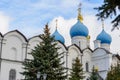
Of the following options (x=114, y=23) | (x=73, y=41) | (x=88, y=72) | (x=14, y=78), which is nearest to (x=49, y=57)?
(x=114, y=23)

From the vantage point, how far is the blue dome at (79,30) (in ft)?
148

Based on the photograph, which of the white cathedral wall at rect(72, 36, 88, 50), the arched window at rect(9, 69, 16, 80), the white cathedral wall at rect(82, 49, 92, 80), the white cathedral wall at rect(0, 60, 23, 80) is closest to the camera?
the white cathedral wall at rect(0, 60, 23, 80)

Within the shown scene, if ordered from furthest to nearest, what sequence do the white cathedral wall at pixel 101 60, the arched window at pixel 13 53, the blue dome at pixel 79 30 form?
the blue dome at pixel 79 30
the white cathedral wall at pixel 101 60
the arched window at pixel 13 53

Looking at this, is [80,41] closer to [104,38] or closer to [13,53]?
[104,38]

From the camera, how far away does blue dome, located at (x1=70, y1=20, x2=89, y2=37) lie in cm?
4503

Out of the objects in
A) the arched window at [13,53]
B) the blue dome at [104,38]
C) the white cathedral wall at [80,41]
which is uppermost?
the blue dome at [104,38]

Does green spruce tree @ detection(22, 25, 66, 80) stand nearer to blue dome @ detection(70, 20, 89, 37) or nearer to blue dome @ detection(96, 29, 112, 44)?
blue dome @ detection(70, 20, 89, 37)

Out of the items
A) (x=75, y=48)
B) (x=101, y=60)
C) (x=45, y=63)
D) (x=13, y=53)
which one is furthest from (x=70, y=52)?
(x=45, y=63)

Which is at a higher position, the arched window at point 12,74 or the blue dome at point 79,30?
the blue dome at point 79,30

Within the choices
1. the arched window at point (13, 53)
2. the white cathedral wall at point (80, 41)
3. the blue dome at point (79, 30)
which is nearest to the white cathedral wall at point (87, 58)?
the white cathedral wall at point (80, 41)

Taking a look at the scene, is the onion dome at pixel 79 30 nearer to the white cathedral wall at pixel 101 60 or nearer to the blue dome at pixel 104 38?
the blue dome at pixel 104 38

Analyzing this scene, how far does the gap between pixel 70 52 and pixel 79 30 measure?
6.23 meters

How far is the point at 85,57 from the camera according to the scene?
41469 mm

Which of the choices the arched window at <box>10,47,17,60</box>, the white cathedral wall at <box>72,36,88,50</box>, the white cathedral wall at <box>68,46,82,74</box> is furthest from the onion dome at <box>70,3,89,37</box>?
the arched window at <box>10,47,17,60</box>
